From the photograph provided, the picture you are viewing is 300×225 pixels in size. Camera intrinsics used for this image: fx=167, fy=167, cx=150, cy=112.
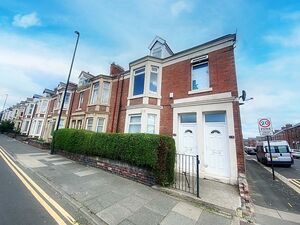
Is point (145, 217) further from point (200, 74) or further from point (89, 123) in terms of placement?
point (89, 123)

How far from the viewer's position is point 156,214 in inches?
175

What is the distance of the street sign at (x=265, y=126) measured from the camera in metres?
9.80

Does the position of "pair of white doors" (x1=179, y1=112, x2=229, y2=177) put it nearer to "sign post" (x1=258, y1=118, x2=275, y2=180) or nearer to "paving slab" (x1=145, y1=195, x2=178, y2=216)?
"sign post" (x1=258, y1=118, x2=275, y2=180)

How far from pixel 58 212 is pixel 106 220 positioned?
1.30m

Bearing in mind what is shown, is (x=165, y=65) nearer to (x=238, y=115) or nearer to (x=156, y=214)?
(x=238, y=115)

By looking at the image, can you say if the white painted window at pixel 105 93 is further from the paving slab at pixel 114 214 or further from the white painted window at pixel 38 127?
the white painted window at pixel 38 127

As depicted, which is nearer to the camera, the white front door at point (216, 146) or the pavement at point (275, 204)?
the pavement at point (275, 204)

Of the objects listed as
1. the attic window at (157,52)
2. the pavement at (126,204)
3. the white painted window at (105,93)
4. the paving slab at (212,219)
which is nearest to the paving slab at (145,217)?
the pavement at (126,204)

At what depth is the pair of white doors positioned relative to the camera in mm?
8117

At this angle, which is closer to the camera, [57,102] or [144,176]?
[144,176]

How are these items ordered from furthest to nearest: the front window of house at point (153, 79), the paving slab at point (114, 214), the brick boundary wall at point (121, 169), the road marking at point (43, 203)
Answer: the front window of house at point (153, 79) < the brick boundary wall at point (121, 169) < the paving slab at point (114, 214) < the road marking at point (43, 203)

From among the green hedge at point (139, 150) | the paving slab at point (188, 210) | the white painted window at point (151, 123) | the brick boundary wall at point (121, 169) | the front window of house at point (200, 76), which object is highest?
the front window of house at point (200, 76)

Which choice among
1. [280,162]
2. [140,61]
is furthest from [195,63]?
[280,162]

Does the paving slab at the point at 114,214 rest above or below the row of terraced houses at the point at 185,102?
below
